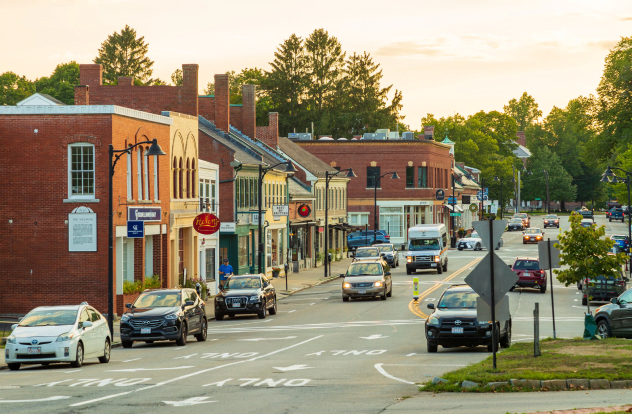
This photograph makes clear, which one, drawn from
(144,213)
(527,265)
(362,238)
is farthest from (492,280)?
(362,238)

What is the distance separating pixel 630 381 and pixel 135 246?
25418 mm

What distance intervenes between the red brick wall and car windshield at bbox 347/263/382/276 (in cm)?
1457

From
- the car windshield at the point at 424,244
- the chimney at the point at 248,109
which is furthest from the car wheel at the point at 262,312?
the chimney at the point at 248,109

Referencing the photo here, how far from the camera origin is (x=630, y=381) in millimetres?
14969

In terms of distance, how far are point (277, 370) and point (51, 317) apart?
5.84m

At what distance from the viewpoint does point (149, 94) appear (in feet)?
168

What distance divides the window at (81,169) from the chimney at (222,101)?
20.5 metres

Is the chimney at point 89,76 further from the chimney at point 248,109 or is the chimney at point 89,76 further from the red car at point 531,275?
the red car at point 531,275

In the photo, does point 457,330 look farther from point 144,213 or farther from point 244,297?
point 144,213

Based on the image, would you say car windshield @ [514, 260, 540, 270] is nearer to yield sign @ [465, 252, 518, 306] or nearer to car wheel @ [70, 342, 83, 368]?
car wheel @ [70, 342, 83, 368]

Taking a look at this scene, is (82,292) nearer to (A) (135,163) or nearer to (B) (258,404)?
(A) (135,163)

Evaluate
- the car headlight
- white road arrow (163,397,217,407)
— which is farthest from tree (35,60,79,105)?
white road arrow (163,397,217,407)

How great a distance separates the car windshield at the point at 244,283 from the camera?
3497cm

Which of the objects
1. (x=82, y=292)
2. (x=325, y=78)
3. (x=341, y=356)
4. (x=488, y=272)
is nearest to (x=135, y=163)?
(x=82, y=292)
